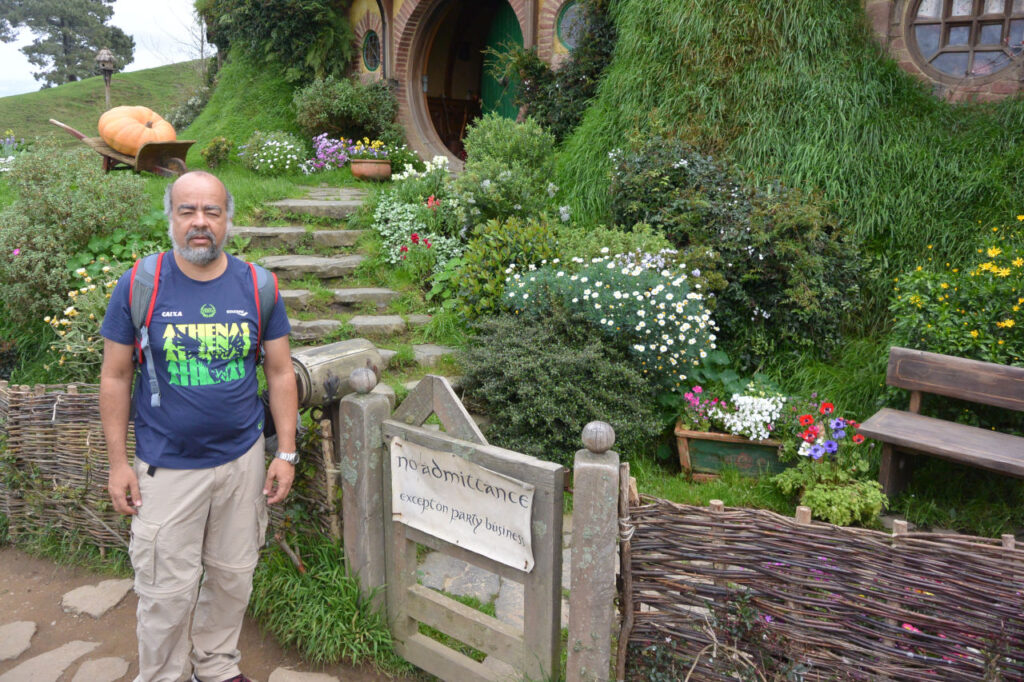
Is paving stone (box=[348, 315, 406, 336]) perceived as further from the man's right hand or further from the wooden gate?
the man's right hand

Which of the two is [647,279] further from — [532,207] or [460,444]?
[460,444]

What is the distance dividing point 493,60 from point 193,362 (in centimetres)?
1008

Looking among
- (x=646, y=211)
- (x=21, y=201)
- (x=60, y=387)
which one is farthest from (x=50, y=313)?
(x=646, y=211)

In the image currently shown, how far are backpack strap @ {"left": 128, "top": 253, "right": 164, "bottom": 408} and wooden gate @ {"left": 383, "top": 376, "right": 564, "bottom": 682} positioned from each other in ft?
3.01

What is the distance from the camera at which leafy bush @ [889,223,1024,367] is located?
425 cm

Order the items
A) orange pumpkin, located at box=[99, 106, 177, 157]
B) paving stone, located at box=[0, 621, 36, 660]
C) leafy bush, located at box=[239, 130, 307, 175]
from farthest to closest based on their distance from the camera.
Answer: leafy bush, located at box=[239, 130, 307, 175]
orange pumpkin, located at box=[99, 106, 177, 157]
paving stone, located at box=[0, 621, 36, 660]

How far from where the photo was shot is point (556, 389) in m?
4.16

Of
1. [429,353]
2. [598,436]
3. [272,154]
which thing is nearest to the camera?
[598,436]

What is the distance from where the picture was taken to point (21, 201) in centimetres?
550

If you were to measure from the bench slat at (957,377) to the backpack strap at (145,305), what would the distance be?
4.09 metres

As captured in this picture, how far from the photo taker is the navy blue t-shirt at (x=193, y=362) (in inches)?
97.0

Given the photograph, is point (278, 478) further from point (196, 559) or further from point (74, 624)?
point (74, 624)

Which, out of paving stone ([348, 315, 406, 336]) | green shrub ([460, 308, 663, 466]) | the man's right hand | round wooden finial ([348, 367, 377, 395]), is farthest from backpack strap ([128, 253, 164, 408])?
paving stone ([348, 315, 406, 336])

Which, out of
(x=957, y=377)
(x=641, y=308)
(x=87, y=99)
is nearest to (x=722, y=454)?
(x=641, y=308)
